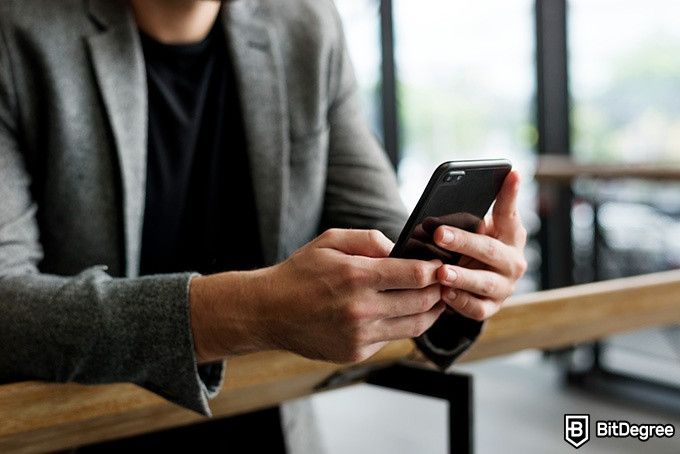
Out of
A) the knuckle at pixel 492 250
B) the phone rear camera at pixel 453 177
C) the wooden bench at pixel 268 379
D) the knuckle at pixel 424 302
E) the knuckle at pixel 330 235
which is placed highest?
the phone rear camera at pixel 453 177

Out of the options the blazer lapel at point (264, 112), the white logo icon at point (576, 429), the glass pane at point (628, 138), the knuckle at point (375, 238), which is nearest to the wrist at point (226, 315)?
the knuckle at point (375, 238)

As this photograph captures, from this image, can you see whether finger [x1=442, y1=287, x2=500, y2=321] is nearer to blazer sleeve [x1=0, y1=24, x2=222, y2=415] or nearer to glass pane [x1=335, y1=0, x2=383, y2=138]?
blazer sleeve [x1=0, y1=24, x2=222, y2=415]

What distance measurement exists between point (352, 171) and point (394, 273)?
560 millimetres

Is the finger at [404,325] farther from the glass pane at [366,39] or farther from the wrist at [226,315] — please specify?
the glass pane at [366,39]

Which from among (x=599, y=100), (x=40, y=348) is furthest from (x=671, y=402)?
(x=40, y=348)

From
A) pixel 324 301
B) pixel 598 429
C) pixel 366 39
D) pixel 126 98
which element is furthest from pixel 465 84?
pixel 324 301

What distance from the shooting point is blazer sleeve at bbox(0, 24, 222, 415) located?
877 mm

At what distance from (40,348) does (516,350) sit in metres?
0.64

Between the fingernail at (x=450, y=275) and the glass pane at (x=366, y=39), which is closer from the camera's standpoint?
the fingernail at (x=450, y=275)

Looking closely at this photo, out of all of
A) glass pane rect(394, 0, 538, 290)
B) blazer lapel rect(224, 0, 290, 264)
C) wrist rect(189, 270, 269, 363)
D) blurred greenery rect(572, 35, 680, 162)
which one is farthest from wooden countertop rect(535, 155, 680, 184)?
wrist rect(189, 270, 269, 363)

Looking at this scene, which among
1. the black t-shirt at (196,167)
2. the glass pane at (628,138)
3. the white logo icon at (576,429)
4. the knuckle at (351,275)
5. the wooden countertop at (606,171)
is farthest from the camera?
the glass pane at (628,138)

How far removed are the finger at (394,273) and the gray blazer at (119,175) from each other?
212 millimetres

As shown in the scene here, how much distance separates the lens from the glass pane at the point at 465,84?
5.35 m

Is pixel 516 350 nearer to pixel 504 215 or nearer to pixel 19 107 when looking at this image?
pixel 504 215
